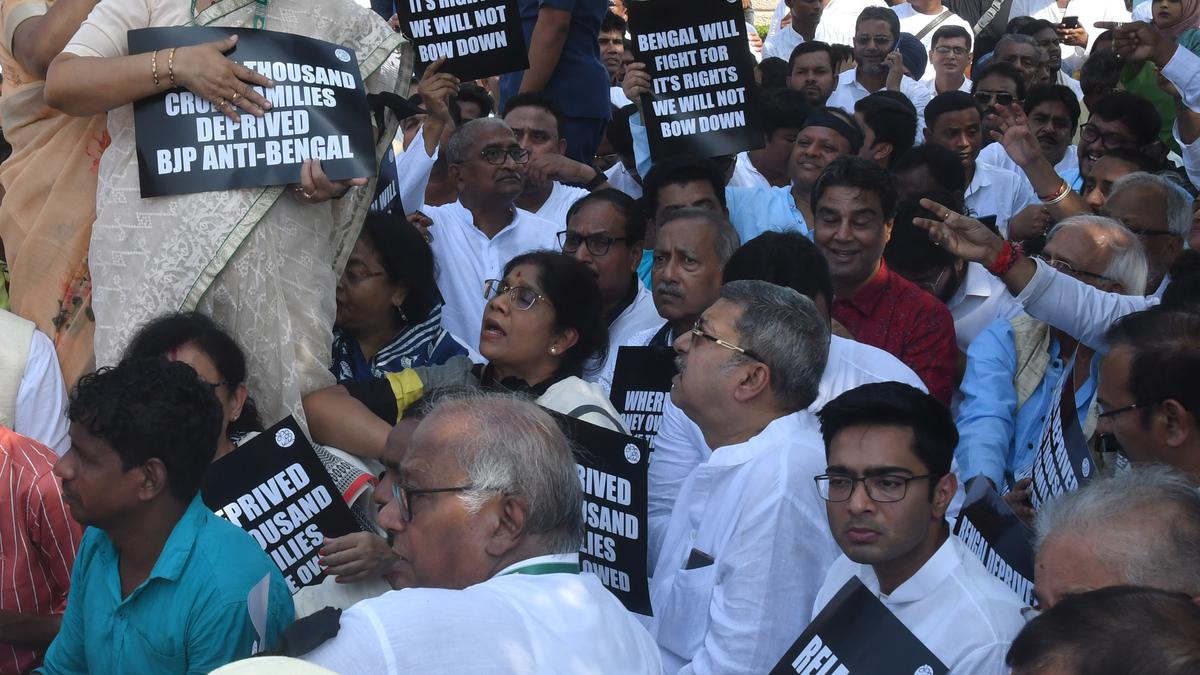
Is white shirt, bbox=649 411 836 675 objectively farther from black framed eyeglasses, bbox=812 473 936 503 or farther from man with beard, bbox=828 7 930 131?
man with beard, bbox=828 7 930 131

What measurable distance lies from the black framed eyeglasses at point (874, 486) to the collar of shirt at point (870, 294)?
2.08 m

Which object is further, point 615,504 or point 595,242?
point 595,242

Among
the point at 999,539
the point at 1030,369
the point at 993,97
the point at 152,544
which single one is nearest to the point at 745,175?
the point at 993,97

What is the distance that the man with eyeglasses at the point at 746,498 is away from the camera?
3.55 m

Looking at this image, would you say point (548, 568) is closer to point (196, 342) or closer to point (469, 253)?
point (196, 342)

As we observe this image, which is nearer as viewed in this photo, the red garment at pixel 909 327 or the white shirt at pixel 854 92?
the red garment at pixel 909 327

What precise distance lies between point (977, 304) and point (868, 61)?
422 centimetres

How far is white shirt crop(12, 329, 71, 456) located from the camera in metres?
4.54

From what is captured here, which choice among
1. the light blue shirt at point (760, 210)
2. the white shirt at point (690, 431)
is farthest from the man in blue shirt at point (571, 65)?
the white shirt at point (690, 431)

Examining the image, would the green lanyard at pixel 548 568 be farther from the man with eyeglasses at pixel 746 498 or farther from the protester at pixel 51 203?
the protester at pixel 51 203

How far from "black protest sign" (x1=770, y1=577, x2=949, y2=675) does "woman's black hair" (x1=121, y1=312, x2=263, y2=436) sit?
1.89m

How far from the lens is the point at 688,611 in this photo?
3791 millimetres

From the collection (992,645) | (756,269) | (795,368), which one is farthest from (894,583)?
(756,269)

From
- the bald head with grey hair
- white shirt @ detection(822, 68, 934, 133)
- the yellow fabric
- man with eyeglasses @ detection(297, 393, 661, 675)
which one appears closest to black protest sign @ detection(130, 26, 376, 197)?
the yellow fabric
